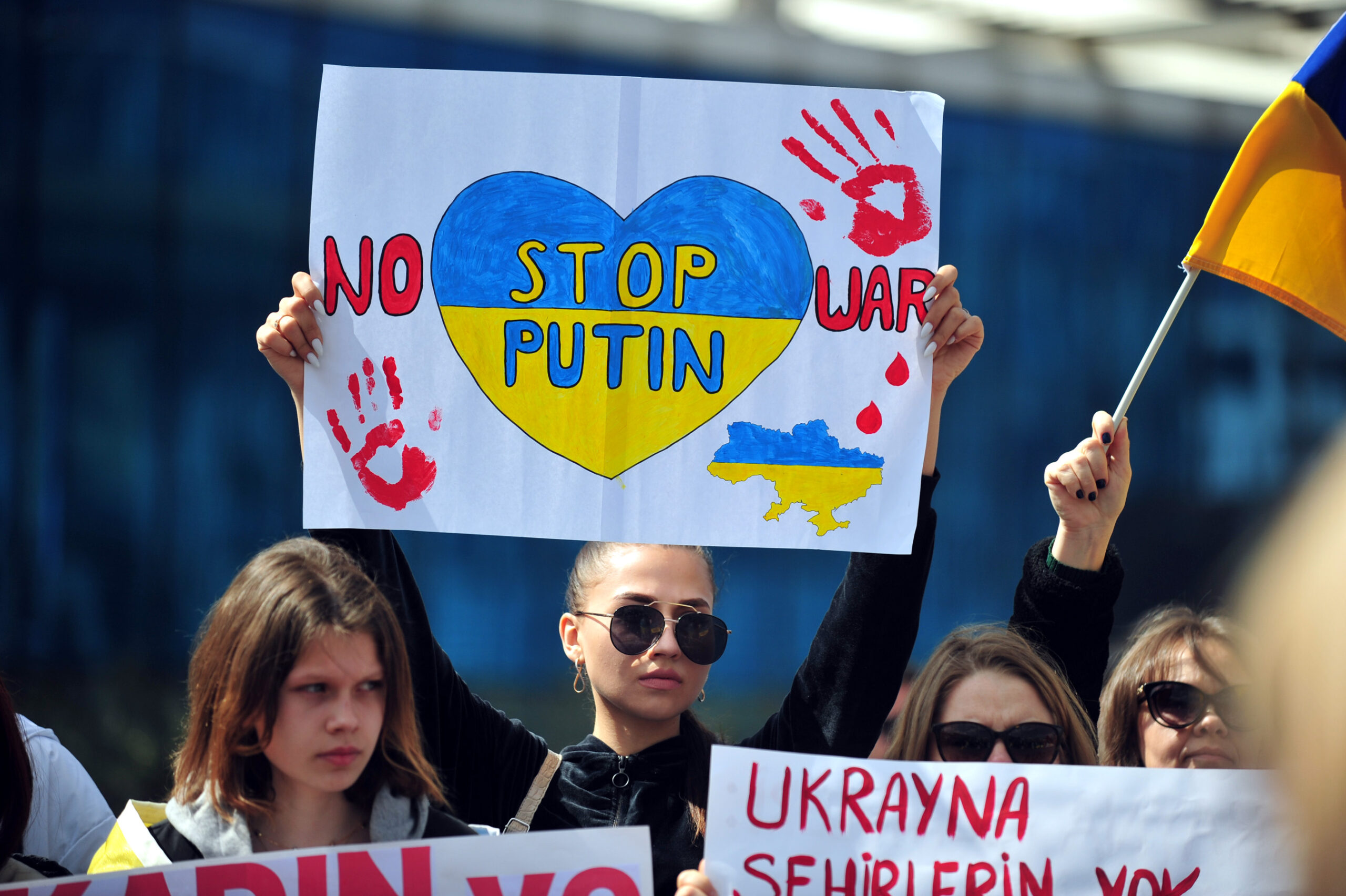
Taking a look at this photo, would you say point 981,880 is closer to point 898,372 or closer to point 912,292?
point 898,372

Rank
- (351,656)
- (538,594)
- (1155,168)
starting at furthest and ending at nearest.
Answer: (1155,168) < (538,594) < (351,656)

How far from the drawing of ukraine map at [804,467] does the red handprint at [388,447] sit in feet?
1.44

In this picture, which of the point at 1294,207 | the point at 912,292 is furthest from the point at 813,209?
the point at 1294,207

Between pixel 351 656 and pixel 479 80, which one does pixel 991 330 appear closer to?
pixel 479 80

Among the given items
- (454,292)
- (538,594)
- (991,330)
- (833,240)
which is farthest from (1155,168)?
(454,292)

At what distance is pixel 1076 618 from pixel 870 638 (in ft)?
1.16

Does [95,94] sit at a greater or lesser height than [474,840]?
greater

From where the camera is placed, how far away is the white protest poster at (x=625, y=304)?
185cm

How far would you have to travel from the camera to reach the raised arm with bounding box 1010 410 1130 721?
1895mm

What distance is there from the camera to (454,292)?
1.88 metres

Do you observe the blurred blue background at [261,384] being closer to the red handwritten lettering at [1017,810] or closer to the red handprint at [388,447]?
the red handprint at [388,447]

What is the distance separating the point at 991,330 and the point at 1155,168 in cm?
103

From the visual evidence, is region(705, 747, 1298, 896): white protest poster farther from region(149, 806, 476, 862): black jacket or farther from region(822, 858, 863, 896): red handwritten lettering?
region(149, 806, 476, 862): black jacket

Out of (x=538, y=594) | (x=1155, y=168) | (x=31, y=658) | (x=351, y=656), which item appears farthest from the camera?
(x=1155, y=168)
